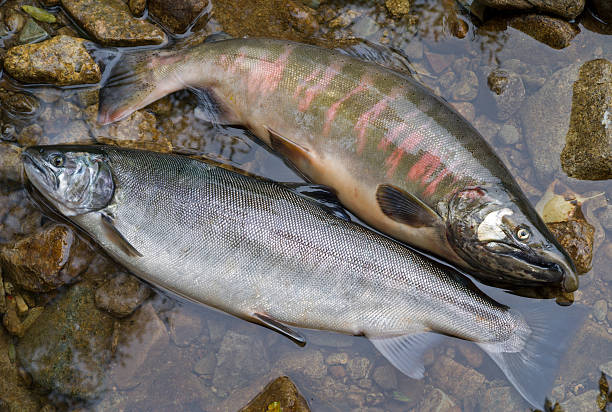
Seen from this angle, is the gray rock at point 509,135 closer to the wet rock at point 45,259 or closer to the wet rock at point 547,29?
the wet rock at point 547,29

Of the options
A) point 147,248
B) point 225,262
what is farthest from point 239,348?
point 147,248

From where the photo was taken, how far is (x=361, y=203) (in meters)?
4.02

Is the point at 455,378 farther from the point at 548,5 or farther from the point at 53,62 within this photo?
the point at 53,62

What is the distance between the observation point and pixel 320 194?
4.02 m

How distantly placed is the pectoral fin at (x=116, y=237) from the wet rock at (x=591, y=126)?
11.7ft

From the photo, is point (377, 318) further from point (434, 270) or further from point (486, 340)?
point (486, 340)

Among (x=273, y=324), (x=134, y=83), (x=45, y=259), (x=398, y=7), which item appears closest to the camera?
(x=273, y=324)

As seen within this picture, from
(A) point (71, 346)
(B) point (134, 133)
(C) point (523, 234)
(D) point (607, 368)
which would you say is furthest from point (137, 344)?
(D) point (607, 368)

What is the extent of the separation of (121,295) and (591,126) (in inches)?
157

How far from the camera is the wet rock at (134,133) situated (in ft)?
13.7

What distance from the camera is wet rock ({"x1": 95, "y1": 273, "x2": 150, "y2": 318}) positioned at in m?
3.91

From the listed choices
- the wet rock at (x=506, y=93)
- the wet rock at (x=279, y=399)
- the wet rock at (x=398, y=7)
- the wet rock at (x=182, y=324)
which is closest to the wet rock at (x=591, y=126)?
the wet rock at (x=506, y=93)

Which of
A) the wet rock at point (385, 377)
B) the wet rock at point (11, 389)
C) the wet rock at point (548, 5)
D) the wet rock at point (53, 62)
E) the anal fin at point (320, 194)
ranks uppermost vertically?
the wet rock at point (548, 5)

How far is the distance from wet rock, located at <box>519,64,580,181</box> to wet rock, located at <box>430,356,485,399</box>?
69.2 inches
